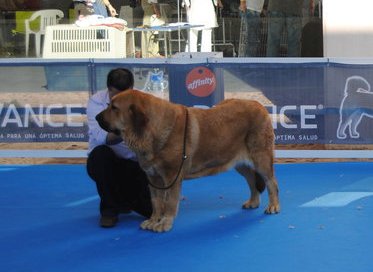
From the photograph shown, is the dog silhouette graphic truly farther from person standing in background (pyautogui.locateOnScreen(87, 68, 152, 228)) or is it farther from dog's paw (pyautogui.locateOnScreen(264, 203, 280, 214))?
person standing in background (pyautogui.locateOnScreen(87, 68, 152, 228))

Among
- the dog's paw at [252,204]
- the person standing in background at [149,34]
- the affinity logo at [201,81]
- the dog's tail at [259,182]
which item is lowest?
the dog's paw at [252,204]

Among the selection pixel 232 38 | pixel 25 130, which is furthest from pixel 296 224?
pixel 232 38

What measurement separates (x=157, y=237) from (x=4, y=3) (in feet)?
25.7

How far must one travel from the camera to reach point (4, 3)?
479 inches

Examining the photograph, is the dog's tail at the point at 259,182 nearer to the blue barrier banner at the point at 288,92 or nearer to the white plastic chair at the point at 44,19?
the blue barrier banner at the point at 288,92

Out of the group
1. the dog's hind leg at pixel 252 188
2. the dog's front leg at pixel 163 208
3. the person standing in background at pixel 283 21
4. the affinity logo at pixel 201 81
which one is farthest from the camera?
the person standing in background at pixel 283 21

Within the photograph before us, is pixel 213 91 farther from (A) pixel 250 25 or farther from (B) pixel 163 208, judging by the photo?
(A) pixel 250 25

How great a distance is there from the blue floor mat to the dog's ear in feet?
2.97

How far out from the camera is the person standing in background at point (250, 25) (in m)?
11.5

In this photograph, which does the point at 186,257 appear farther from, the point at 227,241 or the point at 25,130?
the point at 25,130

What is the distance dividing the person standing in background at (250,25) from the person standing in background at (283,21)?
0.17 m

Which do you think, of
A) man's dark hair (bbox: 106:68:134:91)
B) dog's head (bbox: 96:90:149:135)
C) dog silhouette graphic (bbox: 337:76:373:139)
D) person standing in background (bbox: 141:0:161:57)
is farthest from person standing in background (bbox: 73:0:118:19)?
dog's head (bbox: 96:90:149:135)

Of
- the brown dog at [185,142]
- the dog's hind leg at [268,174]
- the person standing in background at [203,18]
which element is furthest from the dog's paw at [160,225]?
the person standing in background at [203,18]

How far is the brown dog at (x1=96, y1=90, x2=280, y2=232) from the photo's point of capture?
17.6 ft
